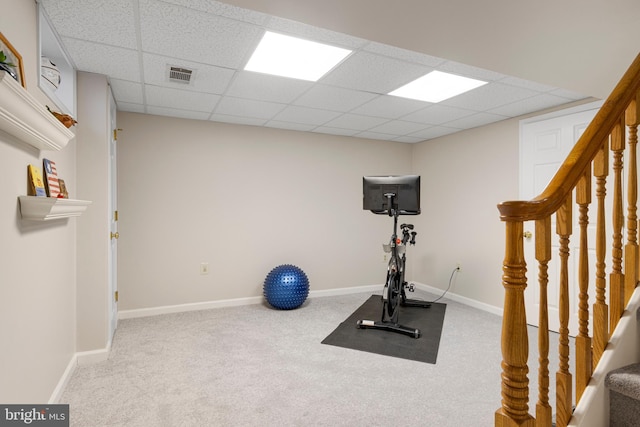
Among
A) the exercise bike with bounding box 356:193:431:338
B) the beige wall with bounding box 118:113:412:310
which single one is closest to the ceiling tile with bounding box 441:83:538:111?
the exercise bike with bounding box 356:193:431:338

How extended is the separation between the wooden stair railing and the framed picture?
1.80m

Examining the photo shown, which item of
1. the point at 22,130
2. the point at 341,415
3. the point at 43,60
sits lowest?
the point at 341,415

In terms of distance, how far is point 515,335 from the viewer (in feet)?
3.58

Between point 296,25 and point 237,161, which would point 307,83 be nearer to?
point 296,25

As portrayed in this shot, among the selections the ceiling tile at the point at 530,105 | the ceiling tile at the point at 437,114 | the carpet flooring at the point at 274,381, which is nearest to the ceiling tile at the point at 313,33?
the ceiling tile at the point at 437,114

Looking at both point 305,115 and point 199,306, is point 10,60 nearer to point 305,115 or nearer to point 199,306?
point 305,115

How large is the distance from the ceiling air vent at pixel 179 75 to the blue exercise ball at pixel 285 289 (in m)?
2.30

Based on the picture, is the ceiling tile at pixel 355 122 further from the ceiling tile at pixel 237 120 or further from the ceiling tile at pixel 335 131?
the ceiling tile at pixel 237 120

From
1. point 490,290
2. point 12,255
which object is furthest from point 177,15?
point 490,290

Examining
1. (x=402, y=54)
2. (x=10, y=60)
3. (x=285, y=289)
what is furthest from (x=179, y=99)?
(x=285, y=289)

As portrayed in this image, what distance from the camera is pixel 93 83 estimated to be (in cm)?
283

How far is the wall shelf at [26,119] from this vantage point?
1174 mm

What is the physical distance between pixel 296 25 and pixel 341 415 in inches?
89.3

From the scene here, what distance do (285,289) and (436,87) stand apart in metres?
2.62
